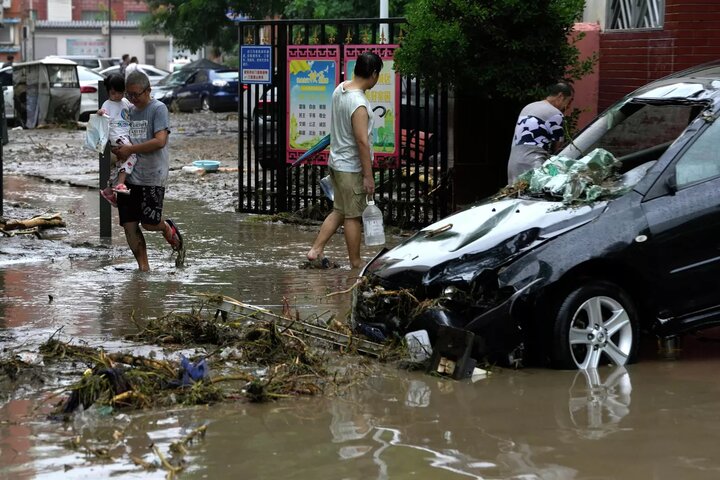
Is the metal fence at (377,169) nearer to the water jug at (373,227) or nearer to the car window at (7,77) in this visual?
the water jug at (373,227)

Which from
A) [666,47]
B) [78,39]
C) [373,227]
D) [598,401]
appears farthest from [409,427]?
[78,39]

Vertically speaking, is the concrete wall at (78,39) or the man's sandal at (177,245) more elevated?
the concrete wall at (78,39)

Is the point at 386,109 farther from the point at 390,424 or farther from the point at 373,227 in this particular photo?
the point at 390,424

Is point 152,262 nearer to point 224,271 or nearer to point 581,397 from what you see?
point 224,271

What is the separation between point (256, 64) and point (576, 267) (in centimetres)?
743

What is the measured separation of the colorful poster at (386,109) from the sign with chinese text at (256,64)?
1.14m

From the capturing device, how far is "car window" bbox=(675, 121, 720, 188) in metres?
7.07

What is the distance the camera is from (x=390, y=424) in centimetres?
574

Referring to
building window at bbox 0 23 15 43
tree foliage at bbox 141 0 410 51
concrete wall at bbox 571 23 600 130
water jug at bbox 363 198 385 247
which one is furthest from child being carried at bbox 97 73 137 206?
building window at bbox 0 23 15 43

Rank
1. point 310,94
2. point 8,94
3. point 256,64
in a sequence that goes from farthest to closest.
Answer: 1. point 8,94
2. point 256,64
3. point 310,94

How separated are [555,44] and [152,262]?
4.27m

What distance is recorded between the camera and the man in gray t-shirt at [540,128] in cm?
1009

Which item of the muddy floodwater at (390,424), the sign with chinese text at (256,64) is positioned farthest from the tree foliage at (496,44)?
the muddy floodwater at (390,424)

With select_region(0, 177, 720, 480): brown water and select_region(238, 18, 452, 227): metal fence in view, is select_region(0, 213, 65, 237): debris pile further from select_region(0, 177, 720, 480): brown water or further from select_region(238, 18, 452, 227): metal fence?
select_region(0, 177, 720, 480): brown water
